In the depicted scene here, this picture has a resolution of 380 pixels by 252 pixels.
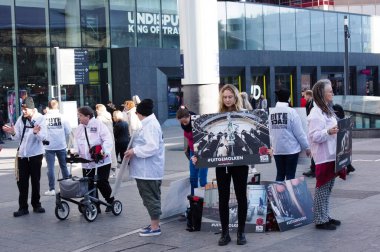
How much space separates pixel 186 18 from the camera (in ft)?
56.7

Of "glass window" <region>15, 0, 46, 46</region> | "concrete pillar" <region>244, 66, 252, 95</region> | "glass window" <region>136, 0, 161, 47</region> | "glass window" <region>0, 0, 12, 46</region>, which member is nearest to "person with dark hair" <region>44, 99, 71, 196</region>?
"glass window" <region>0, 0, 12, 46</region>

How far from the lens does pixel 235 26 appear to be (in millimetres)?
39094

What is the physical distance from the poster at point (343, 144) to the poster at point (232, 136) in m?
1.00

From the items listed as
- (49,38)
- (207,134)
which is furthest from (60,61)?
(207,134)

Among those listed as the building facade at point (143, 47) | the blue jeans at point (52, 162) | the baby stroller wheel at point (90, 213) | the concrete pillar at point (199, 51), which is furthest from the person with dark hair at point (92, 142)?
the building facade at point (143, 47)

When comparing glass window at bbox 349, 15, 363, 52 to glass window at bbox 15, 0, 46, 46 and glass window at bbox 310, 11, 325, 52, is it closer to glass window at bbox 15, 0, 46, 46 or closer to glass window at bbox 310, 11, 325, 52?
glass window at bbox 310, 11, 325, 52

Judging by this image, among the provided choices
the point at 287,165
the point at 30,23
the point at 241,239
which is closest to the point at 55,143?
the point at 287,165

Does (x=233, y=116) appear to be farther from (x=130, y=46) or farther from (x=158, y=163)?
(x=130, y=46)

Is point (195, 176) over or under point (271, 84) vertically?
under

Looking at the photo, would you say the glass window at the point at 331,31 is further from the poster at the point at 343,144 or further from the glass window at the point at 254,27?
the poster at the point at 343,144

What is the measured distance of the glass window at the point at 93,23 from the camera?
3167cm

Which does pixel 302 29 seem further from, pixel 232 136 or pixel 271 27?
pixel 232 136

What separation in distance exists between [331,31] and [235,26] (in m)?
11.0

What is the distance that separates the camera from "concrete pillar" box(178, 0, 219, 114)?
17.2m
